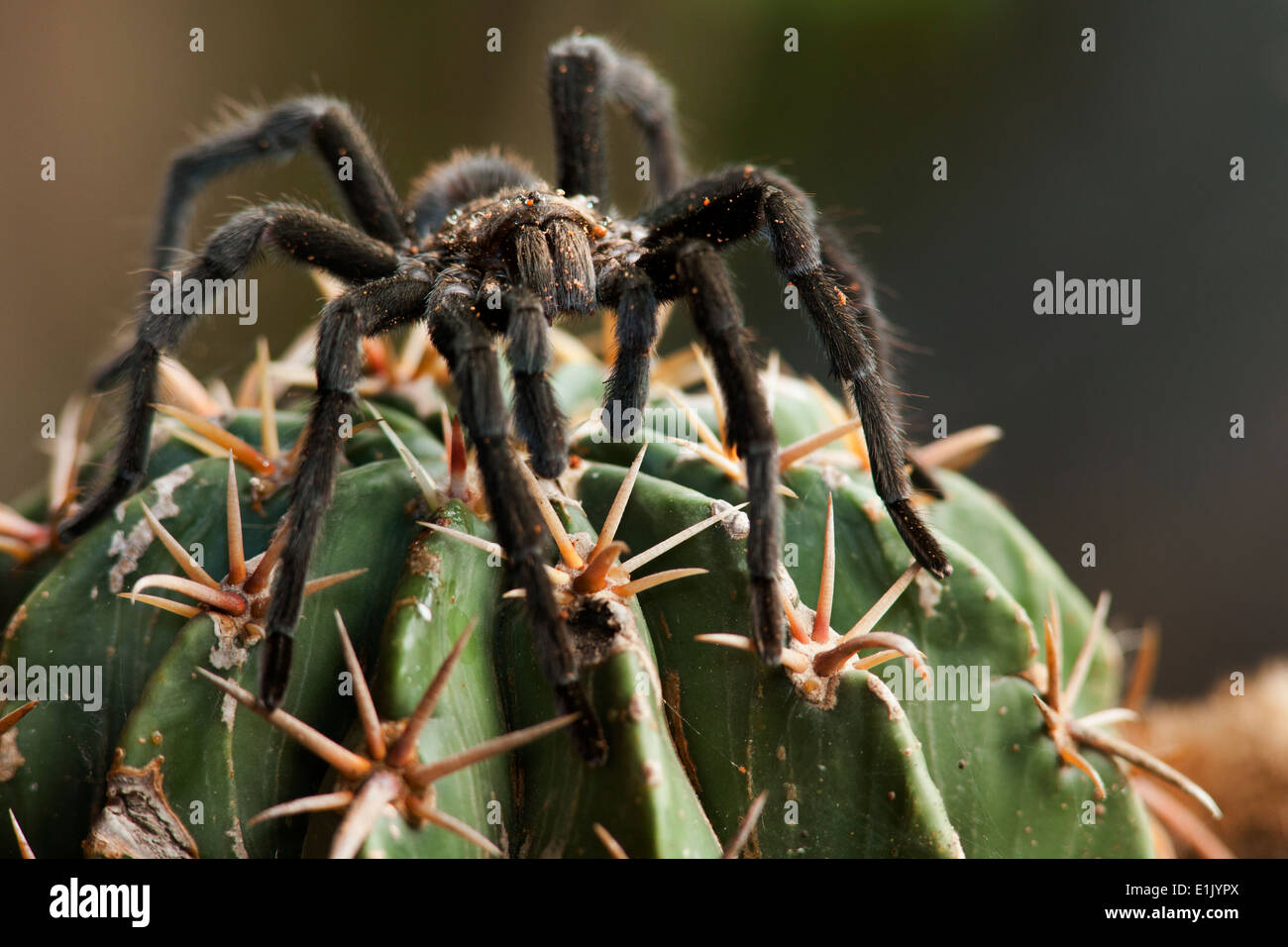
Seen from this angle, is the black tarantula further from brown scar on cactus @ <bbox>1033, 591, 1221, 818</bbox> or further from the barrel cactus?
brown scar on cactus @ <bbox>1033, 591, 1221, 818</bbox>

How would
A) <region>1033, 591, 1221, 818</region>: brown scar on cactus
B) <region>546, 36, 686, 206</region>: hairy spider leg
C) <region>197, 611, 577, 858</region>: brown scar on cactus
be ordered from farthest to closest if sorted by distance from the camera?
<region>546, 36, 686, 206</region>: hairy spider leg
<region>1033, 591, 1221, 818</region>: brown scar on cactus
<region>197, 611, 577, 858</region>: brown scar on cactus

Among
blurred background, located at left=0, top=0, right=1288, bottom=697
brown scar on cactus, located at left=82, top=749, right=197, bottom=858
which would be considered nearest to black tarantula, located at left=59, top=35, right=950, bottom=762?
brown scar on cactus, located at left=82, top=749, right=197, bottom=858

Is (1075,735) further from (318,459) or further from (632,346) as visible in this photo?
(318,459)

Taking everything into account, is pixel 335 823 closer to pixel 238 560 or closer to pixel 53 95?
pixel 238 560

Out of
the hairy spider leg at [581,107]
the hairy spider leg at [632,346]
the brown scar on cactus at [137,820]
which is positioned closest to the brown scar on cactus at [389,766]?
the brown scar on cactus at [137,820]

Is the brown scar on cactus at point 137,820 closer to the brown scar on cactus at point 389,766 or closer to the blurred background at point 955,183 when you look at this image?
the brown scar on cactus at point 389,766

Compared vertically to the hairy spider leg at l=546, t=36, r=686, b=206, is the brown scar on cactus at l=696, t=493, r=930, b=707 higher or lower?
lower

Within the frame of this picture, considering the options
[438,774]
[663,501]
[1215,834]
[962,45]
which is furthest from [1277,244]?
[438,774]

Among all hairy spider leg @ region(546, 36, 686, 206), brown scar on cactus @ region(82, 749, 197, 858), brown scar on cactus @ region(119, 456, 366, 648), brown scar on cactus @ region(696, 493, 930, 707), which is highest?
hairy spider leg @ region(546, 36, 686, 206)
